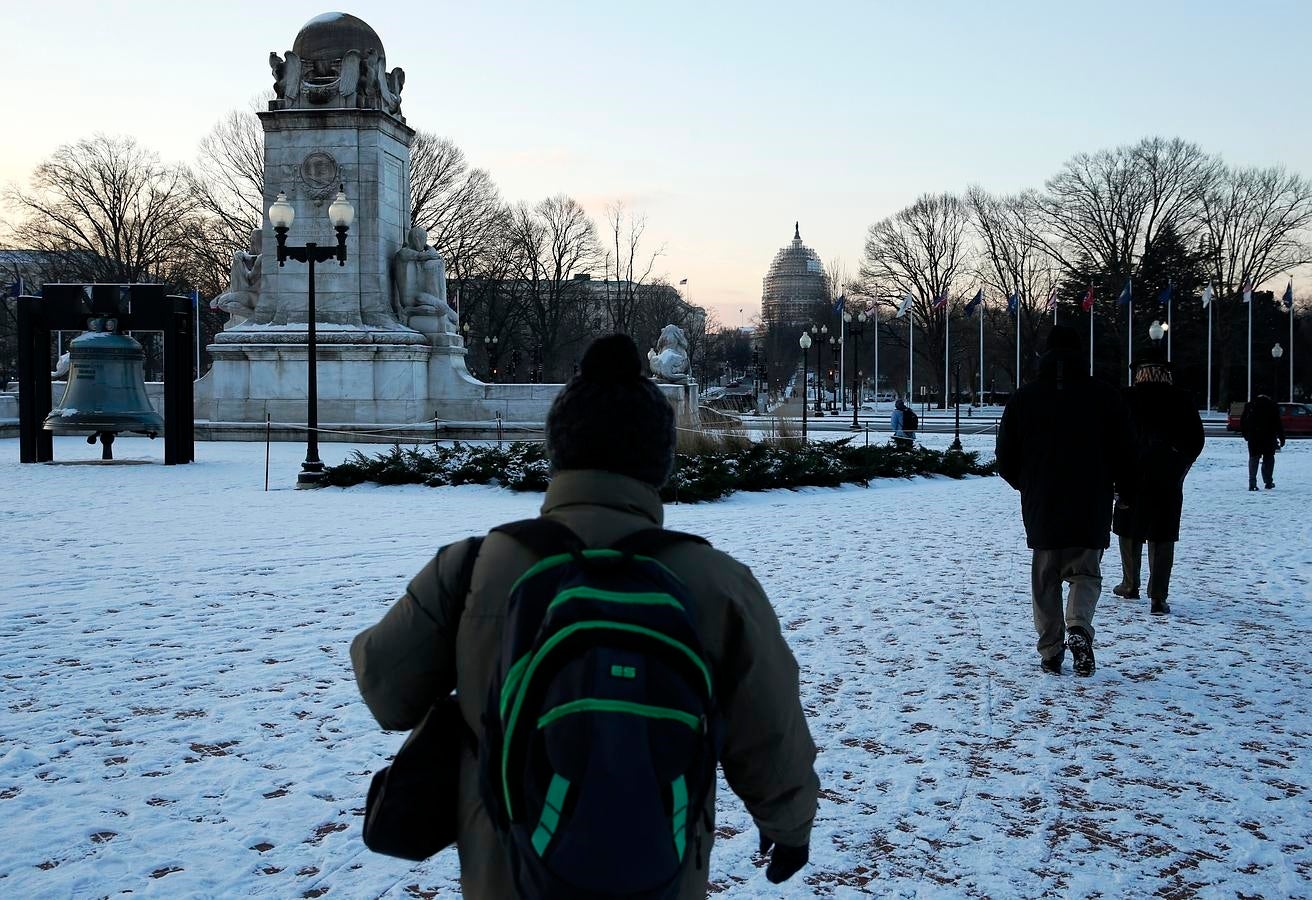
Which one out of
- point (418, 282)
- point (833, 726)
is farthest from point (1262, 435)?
point (418, 282)

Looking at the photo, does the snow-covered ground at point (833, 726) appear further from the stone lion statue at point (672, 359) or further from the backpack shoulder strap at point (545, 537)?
the stone lion statue at point (672, 359)

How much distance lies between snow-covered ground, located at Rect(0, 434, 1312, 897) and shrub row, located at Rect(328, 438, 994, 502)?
5.43m

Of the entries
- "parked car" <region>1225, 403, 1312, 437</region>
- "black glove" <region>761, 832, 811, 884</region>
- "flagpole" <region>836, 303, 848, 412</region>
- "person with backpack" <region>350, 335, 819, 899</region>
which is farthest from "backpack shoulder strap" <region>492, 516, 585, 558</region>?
"flagpole" <region>836, 303, 848, 412</region>

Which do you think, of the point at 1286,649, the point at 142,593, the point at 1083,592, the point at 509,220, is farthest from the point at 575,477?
the point at 509,220

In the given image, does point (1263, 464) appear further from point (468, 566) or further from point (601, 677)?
point (601, 677)

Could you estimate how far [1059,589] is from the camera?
6742 mm

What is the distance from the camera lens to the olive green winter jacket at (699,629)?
82.3 inches

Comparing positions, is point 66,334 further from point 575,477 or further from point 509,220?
point 575,477

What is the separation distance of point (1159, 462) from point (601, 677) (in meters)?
7.61

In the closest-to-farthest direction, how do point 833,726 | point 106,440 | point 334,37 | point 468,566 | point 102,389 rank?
point 468,566, point 833,726, point 102,389, point 106,440, point 334,37

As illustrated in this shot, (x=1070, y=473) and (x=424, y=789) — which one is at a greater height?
(x=1070, y=473)

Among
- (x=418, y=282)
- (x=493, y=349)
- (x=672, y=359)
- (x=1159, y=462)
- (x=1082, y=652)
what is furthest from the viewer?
(x=493, y=349)

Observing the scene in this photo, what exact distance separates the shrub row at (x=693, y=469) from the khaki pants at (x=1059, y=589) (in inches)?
395

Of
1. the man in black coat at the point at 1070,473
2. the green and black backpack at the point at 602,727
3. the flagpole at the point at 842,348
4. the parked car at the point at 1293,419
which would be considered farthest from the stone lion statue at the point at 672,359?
the green and black backpack at the point at 602,727
